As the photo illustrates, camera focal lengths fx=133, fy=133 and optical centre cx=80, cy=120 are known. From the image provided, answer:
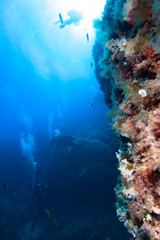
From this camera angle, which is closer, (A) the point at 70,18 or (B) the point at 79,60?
(A) the point at 70,18

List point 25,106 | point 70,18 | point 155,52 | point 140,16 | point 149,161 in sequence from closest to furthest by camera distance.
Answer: point 149,161 → point 155,52 → point 140,16 → point 70,18 → point 25,106

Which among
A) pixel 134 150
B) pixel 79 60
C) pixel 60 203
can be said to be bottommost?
pixel 134 150

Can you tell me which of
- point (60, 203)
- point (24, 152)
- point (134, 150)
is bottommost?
point (134, 150)

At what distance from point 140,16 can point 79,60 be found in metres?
98.1

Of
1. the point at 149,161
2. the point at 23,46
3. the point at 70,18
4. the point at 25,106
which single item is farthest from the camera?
the point at 25,106

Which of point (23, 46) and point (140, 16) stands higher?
point (23, 46)

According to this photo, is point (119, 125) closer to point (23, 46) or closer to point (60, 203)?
point (60, 203)

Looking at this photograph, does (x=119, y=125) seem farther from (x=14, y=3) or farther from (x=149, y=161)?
(x=14, y=3)

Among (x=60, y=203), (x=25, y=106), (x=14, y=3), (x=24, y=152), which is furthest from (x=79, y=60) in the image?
(x=60, y=203)

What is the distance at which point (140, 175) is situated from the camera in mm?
1555

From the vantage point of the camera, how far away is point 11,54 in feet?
122

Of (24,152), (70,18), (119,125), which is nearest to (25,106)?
(24,152)

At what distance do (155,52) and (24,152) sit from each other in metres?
27.4

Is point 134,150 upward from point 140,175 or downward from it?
upward
